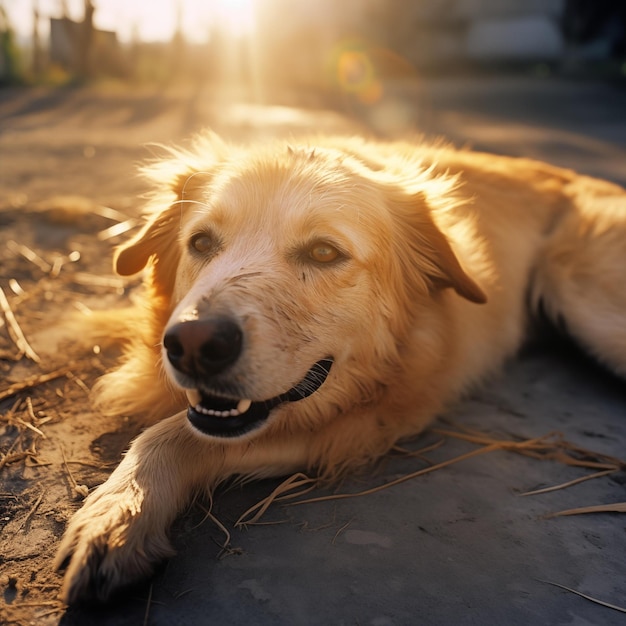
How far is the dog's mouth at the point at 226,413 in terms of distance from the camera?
86.8 inches

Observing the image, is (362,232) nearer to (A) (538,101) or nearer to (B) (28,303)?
(B) (28,303)

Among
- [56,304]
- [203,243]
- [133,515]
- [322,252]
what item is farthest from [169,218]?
[133,515]

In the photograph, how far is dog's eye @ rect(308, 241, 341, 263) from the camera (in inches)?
102

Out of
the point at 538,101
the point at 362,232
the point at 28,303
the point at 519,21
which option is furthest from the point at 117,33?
the point at 362,232

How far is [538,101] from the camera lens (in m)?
15.6

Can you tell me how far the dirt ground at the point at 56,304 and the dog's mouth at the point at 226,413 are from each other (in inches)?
20.9

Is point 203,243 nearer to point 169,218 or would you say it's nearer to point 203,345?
point 169,218

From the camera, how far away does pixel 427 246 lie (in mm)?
3049

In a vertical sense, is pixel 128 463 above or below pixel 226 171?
below

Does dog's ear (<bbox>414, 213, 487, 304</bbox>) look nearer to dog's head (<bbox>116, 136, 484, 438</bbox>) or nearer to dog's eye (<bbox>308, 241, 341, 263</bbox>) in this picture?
dog's head (<bbox>116, 136, 484, 438</bbox>)

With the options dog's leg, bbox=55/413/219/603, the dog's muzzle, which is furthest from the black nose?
dog's leg, bbox=55/413/219/603

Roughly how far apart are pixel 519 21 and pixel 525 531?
80.3 feet

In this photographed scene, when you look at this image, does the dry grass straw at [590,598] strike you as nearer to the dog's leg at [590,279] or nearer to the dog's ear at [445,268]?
the dog's ear at [445,268]

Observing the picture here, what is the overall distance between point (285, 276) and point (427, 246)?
0.89 m
